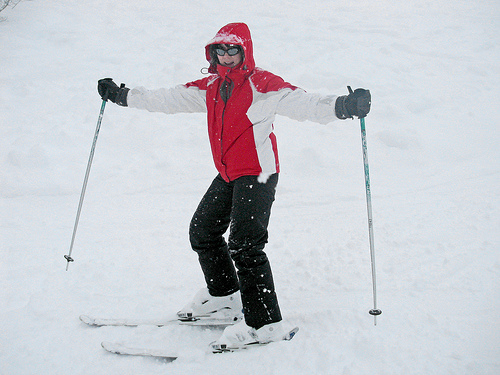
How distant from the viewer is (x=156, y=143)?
657 centimetres

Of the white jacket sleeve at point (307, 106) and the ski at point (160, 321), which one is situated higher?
the white jacket sleeve at point (307, 106)

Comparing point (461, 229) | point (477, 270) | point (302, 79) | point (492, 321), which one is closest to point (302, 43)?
point (302, 79)

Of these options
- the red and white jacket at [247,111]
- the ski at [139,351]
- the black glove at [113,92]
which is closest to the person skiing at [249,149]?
the red and white jacket at [247,111]

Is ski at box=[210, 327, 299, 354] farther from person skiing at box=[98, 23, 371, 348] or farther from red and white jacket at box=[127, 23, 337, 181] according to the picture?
red and white jacket at box=[127, 23, 337, 181]

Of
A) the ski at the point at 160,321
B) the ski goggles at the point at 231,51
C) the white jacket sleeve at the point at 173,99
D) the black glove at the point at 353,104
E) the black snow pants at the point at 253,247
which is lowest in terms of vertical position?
the ski at the point at 160,321

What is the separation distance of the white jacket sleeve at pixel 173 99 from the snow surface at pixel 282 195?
5.33 feet

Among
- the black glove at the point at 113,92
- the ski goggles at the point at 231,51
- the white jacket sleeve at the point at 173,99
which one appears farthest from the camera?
the black glove at the point at 113,92

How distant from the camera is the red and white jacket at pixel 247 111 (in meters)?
2.62

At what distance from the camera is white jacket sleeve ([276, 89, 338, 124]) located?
98.4 inches

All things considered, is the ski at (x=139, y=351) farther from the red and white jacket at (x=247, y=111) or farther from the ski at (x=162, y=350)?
the red and white jacket at (x=247, y=111)

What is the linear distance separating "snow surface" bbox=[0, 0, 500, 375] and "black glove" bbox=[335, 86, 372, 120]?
1.51 m

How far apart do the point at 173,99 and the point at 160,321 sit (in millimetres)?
1780

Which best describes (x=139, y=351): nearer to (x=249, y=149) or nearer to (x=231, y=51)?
(x=249, y=149)

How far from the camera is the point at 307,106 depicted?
2535 mm
